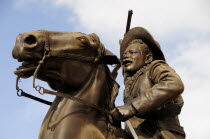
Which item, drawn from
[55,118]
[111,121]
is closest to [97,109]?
[111,121]

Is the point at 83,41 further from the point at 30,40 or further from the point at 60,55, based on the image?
the point at 30,40

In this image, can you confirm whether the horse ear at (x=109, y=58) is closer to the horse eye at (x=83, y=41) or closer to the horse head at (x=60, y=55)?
the horse head at (x=60, y=55)

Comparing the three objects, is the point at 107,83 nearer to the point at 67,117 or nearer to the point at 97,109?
the point at 97,109

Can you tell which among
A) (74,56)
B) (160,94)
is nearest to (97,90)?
(74,56)

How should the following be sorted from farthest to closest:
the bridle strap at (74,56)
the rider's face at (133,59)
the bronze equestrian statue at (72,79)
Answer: the rider's face at (133,59) → the bridle strap at (74,56) → the bronze equestrian statue at (72,79)

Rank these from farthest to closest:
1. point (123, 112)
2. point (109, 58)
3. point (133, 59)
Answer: point (133, 59) → point (109, 58) → point (123, 112)

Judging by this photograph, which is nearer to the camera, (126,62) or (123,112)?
(123,112)

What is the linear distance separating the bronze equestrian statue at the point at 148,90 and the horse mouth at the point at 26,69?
84 cm

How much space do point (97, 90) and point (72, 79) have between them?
258 mm

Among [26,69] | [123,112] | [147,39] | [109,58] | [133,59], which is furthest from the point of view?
[147,39]

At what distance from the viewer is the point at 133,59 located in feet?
13.4

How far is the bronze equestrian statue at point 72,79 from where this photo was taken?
3273 millimetres

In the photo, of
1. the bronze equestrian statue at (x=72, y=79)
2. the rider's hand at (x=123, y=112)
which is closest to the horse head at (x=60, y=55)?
the bronze equestrian statue at (x=72, y=79)

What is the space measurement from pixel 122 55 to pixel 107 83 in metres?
0.83
